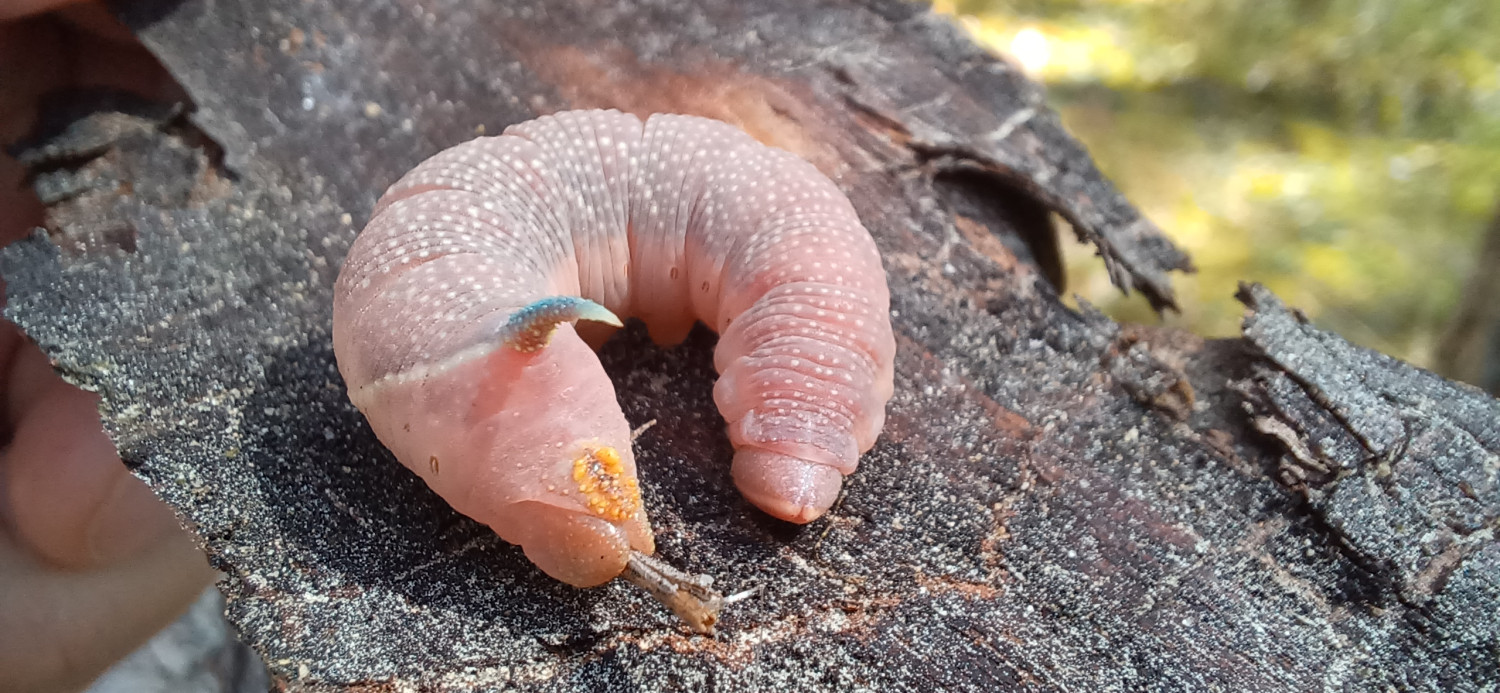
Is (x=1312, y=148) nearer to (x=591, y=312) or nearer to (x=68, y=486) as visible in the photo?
(x=591, y=312)

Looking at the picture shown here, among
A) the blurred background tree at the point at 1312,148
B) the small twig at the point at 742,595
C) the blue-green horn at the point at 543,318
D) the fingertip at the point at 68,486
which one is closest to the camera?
the blue-green horn at the point at 543,318

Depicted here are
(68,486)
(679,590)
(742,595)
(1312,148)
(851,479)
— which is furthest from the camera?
(1312,148)

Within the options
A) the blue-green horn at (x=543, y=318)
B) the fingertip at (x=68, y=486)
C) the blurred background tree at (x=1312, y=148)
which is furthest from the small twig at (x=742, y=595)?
the blurred background tree at (x=1312, y=148)

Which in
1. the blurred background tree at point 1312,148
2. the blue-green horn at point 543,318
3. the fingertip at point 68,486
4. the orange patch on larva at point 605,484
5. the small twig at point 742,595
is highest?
the blurred background tree at point 1312,148

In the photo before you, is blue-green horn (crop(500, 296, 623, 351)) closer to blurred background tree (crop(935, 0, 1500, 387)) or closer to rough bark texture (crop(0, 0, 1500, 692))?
rough bark texture (crop(0, 0, 1500, 692))

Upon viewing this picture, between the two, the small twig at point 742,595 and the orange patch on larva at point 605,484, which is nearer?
the orange patch on larva at point 605,484

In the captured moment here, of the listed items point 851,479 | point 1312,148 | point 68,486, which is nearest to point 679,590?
point 851,479

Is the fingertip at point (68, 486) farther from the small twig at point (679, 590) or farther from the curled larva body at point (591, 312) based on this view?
the small twig at point (679, 590)
